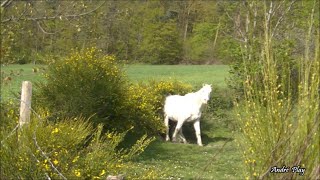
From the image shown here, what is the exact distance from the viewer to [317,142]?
3.01 metres

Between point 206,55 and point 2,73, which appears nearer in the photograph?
point 2,73

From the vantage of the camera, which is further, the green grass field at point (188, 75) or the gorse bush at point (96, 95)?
the green grass field at point (188, 75)

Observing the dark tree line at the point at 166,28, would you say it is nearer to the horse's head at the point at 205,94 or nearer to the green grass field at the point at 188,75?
the green grass field at the point at 188,75

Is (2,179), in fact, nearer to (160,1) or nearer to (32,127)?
(32,127)

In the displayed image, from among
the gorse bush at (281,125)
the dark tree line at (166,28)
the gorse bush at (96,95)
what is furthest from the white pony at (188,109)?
the gorse bush at (281,125)

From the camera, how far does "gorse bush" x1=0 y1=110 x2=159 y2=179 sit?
5172 millimetres

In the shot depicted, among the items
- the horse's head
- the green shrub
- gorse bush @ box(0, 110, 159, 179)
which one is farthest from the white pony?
gorse bush @ box(0, 110, 159, 179)

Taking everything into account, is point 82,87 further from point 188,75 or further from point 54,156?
point 188,75

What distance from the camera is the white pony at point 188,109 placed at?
45.2 feet

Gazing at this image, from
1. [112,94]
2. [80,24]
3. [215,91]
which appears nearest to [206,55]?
[215,91]

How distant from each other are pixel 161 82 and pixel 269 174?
12826mm

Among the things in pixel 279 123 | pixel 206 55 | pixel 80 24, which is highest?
pixel 80 24

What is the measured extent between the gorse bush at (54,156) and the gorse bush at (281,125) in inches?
78.1

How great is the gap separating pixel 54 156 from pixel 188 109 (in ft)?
28.5
